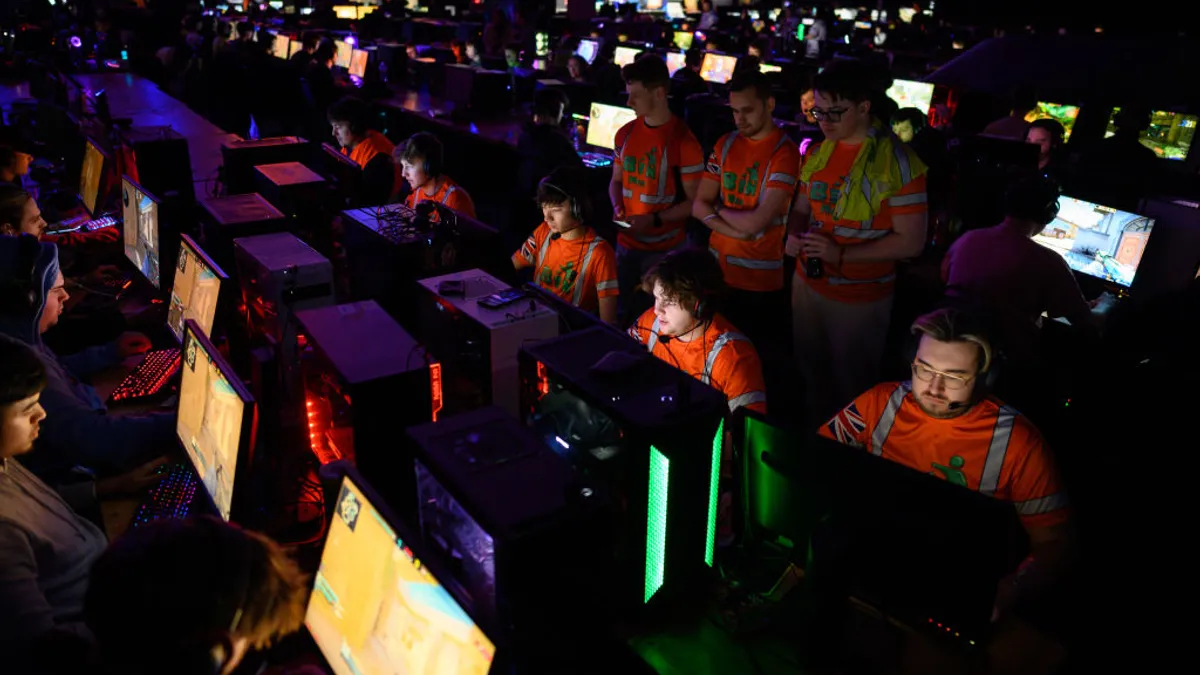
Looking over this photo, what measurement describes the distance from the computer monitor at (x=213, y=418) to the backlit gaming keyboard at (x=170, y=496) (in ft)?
0.35

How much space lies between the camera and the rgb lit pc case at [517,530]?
143 centimetres

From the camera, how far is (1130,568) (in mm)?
3338

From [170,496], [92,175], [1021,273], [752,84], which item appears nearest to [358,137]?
[92,175]

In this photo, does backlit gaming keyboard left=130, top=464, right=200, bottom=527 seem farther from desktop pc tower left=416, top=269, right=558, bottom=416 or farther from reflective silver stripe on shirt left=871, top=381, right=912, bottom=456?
reflective silver stripe on shirt left=871, top=381, right=912, bottom=456

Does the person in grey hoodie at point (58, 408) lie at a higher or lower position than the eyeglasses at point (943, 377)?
lower

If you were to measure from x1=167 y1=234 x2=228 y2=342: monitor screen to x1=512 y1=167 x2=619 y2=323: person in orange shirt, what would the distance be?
1144mm

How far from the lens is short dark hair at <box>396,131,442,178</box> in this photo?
3904mm

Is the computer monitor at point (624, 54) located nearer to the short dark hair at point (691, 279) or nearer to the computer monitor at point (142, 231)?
the computer monitor at point (142, 231)

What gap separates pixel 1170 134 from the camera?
6.71m

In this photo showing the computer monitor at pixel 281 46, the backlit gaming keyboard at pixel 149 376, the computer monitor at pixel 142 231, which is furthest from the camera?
the computer monitor at pixel 281 46

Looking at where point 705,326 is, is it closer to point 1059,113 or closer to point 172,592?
point 172,592

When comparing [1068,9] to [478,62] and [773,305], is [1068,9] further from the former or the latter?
[478,62]

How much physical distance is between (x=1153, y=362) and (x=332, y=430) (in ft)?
9.54

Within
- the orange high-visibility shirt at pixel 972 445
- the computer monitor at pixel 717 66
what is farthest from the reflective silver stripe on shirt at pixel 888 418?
the computer monitor at pixel 717 66
